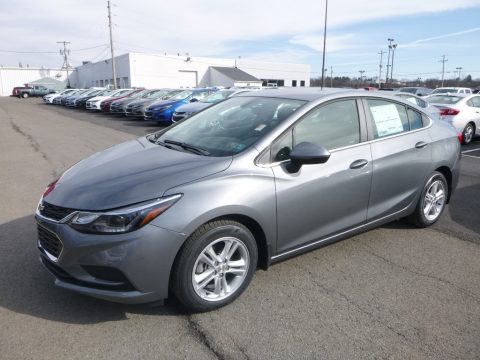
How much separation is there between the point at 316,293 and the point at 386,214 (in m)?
1.37

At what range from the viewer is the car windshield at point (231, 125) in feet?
11.3

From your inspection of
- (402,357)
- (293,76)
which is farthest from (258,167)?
(293,76)

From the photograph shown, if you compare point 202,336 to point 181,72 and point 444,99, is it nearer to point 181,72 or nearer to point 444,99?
point 444,99

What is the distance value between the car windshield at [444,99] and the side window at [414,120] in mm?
8352

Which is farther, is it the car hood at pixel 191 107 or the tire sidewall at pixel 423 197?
the car hood at pixel 191 107

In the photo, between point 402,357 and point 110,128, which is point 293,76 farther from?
point 402,357

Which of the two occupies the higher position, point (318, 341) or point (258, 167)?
point (258, 167)

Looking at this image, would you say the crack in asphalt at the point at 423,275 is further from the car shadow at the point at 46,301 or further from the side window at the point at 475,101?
the side window at the point at 475,101

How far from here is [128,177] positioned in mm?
3004

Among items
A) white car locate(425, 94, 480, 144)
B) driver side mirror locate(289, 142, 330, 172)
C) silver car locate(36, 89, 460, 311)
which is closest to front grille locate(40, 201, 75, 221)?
silver car locate(36, 89, 460, 311)

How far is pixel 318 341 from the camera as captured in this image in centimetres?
273

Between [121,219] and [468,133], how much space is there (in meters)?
11.7

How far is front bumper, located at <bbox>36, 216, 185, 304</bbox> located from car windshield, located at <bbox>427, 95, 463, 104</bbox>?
37.8 ft

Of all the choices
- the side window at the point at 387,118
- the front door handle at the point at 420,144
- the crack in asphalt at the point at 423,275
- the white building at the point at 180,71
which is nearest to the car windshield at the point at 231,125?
the side window at the point at 387,118
